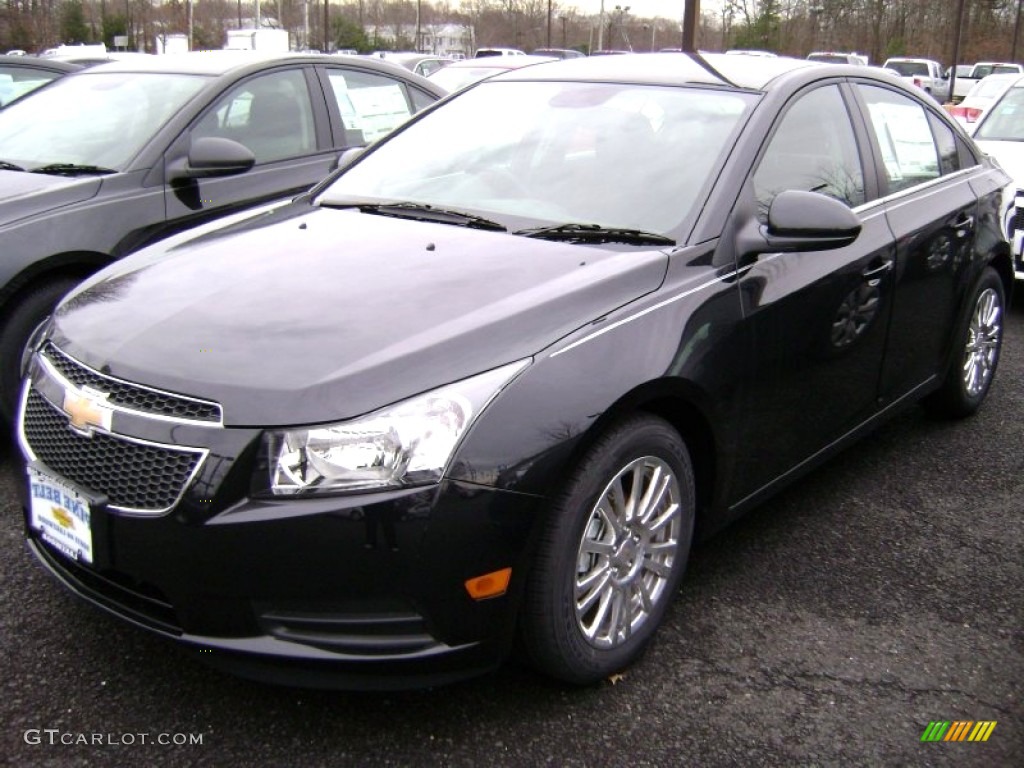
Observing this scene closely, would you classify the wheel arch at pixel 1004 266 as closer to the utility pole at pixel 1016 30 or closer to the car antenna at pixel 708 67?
the car antenna at pixel 708 67

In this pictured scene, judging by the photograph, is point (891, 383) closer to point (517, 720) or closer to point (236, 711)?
point (517, 720)

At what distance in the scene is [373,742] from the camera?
7.99ft

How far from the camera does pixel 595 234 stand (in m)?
2.98

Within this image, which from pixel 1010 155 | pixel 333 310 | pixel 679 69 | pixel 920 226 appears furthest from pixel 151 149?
pixel 1010 155

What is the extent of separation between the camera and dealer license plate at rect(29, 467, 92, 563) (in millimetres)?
2371

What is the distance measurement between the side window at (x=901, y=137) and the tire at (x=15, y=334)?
3305mm

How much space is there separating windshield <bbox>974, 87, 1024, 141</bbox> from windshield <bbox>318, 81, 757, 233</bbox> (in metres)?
5.82

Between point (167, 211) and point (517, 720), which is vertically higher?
point (167, 211)

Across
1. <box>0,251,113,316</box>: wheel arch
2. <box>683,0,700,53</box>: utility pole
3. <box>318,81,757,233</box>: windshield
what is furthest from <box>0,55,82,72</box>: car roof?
<box>683,0,700,53</box>: utility pole

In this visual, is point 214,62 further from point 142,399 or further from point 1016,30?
point 1016,30

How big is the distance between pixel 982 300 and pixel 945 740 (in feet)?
8.90

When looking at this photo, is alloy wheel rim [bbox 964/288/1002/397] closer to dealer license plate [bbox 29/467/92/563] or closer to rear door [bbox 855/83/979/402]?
rear door [bbox 855/83/979/402]

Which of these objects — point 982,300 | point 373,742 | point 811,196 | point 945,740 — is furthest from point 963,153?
point 373,742

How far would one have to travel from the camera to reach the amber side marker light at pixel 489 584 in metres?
2.26
